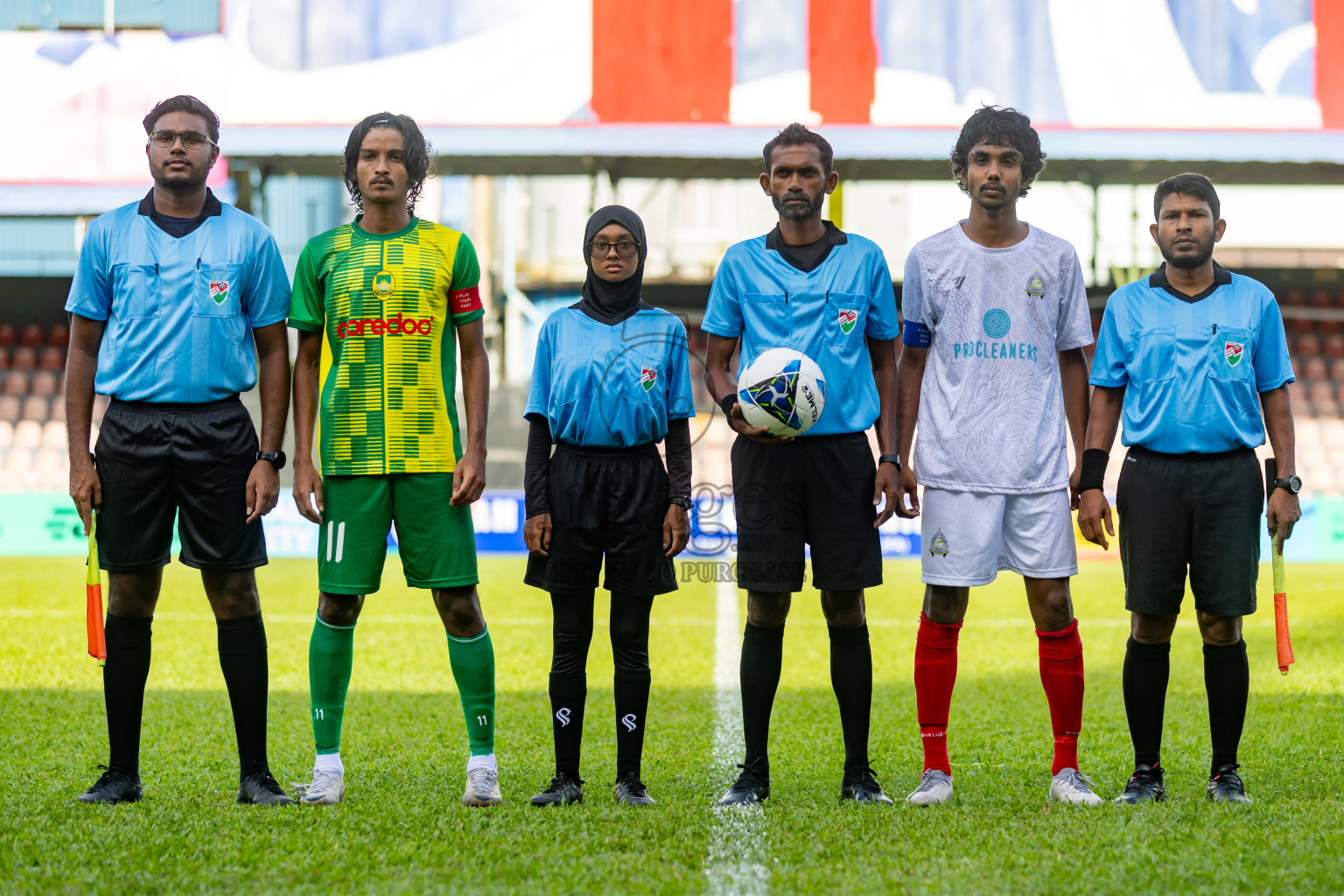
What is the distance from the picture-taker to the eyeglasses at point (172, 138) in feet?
13.2

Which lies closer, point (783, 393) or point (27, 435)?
point (783, 393)

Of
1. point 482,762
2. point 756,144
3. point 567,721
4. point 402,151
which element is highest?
point 756,144

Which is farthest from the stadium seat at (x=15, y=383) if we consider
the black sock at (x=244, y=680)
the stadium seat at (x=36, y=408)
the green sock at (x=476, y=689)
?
the green sock at (x=476, y=689)

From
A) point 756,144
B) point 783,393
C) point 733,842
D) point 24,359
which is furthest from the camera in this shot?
point 24,359

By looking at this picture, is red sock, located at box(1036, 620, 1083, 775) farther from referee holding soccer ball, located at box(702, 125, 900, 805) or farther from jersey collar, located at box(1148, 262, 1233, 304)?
jersey collar, located at box(1148, 262, 1233, 304)

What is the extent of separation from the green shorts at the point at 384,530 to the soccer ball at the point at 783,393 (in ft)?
3.11

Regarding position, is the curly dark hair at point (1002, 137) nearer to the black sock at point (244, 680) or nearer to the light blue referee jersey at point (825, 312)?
the light blue referee jersey at point (825, 312)

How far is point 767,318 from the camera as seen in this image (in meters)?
4.10

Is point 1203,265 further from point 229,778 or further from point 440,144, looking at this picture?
point 440,144

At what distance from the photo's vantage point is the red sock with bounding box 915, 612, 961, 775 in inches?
162

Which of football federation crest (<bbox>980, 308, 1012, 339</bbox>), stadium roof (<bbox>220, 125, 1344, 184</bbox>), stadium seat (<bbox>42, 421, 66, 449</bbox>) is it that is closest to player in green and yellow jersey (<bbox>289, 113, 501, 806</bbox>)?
football federation crest (<bbox>980, 308, 1012, 339</bbox>)

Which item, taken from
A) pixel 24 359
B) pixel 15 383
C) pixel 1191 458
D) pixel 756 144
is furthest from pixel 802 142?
pixel 24 359

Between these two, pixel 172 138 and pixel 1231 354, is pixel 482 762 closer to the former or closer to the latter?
pixel 172 138

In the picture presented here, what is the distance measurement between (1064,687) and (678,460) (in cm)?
141
